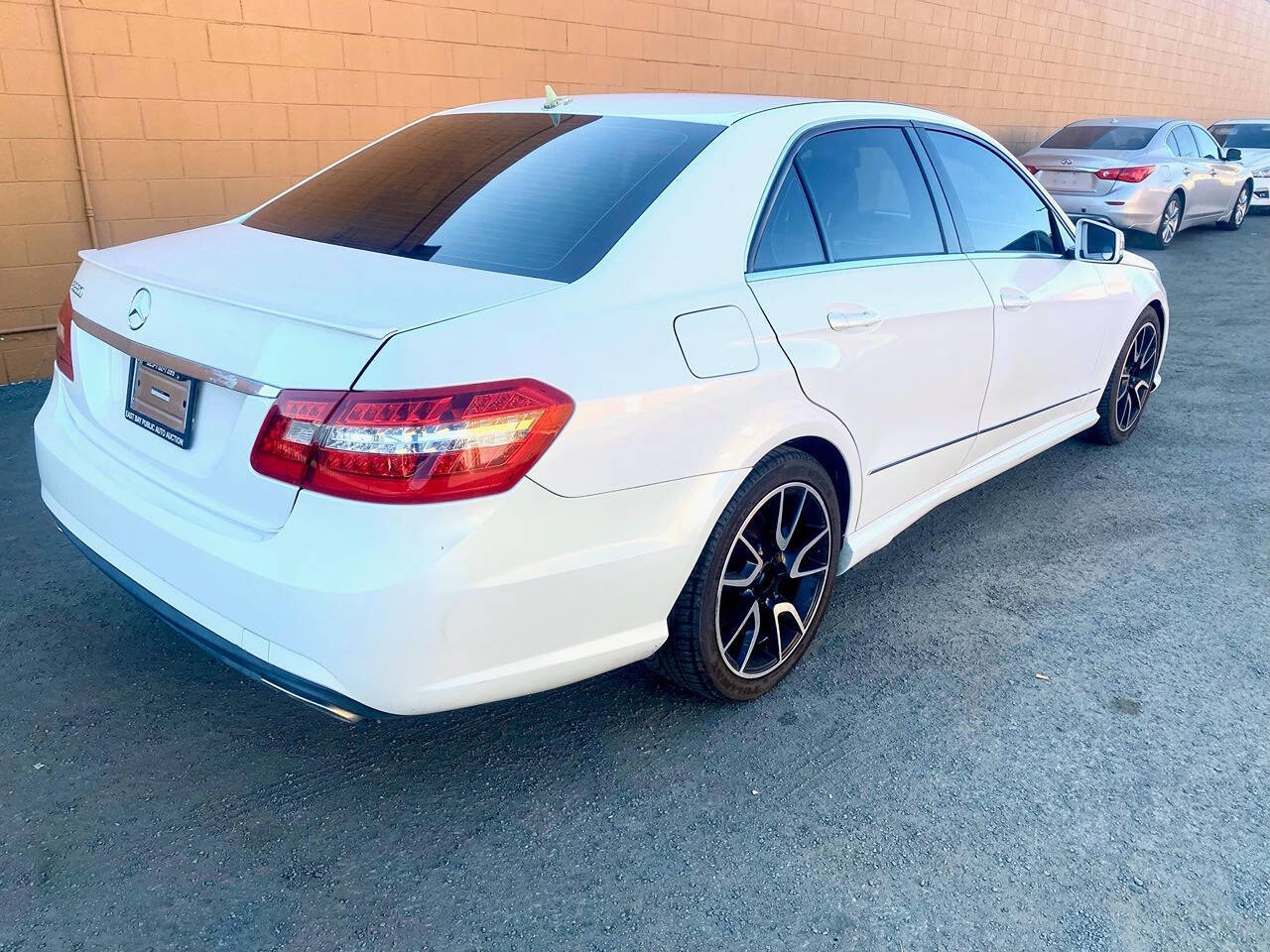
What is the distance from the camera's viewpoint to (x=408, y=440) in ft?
6.90

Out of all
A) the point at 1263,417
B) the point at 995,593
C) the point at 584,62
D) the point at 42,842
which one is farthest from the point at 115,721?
the point at 584,62

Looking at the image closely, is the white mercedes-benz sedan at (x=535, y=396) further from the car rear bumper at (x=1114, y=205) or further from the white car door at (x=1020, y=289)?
the car rear bumper at (x=1114, y=205)

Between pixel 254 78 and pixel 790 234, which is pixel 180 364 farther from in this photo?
pixel 254 78

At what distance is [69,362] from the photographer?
115 inches

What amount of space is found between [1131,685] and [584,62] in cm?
661

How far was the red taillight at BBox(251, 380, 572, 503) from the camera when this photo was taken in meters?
2.10

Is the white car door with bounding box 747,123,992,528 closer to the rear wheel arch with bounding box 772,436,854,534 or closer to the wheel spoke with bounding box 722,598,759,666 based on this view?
the rear wheel arch with bounding box 772,436,854,534

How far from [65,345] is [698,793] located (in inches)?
84.1

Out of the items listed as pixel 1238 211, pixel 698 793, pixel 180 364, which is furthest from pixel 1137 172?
pixel 180 364

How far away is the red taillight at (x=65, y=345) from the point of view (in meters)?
2.91

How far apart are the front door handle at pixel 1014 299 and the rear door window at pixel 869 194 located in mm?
371

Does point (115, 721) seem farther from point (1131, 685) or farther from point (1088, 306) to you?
point (1088, 306)

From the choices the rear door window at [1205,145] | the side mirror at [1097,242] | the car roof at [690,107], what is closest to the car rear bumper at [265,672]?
the car roof at [690,107]

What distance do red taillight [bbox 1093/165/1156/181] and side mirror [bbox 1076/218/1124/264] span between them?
7739 mm
